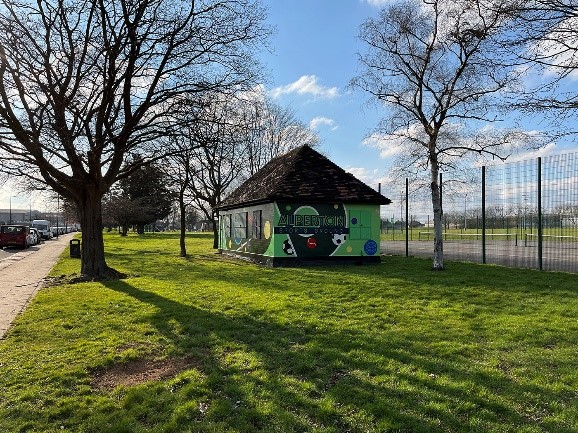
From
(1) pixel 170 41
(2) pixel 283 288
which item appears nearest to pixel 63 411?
(2) pixel 283 288

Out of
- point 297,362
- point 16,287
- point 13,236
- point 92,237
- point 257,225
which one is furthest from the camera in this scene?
point 13,236

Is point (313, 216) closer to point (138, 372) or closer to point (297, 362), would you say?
point (297, 362)

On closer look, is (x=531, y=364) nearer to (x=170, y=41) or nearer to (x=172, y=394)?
(x=172, y=394)

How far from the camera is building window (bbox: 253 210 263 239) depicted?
64.9 ft

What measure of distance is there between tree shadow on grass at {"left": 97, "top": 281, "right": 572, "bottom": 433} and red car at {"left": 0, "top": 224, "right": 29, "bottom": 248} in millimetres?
32971

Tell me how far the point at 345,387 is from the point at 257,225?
51.4 feet

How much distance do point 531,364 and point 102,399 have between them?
468 centimetres

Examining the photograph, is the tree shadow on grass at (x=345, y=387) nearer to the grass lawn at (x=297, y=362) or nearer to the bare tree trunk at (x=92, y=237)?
the grass lawn at (x=297, y=362)

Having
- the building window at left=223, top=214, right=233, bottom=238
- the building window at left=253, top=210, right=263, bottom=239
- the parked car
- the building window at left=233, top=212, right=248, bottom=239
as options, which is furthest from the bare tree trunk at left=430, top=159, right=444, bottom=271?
the parked car

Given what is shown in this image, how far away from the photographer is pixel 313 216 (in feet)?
60.4

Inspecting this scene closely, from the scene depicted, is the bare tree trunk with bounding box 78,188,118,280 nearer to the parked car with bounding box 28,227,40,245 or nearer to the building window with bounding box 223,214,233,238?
the building window with bounding box 223,214,233,238

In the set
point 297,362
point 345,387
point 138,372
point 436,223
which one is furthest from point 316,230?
point 345,387

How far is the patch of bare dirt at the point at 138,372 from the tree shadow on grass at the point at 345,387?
27 cm

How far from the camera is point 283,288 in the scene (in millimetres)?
11680
